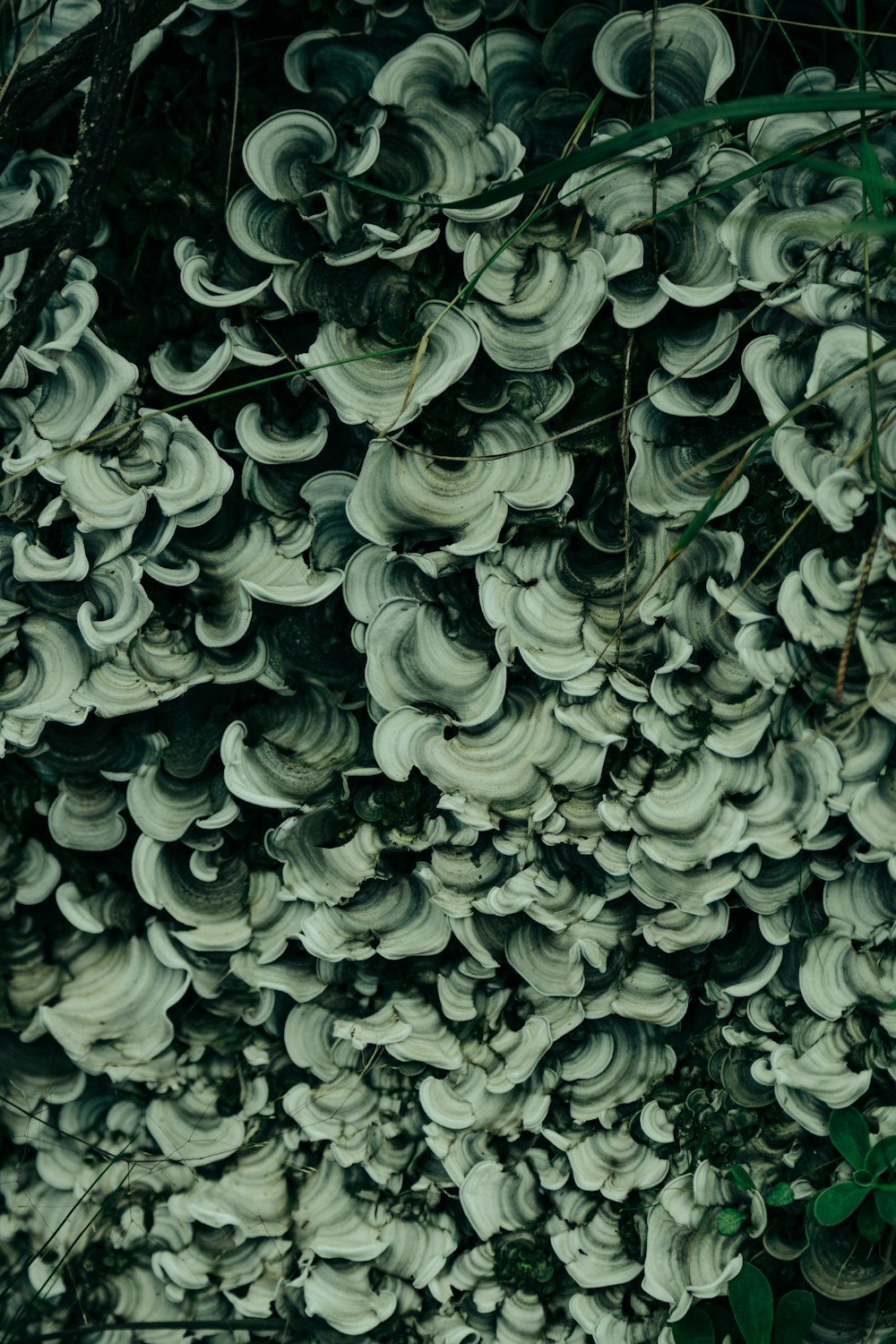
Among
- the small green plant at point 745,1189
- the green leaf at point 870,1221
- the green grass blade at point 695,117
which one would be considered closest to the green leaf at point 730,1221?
the small green plant at point 745,1189

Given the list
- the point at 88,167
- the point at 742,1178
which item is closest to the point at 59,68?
the point at 88,167

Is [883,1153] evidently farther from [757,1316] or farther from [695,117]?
[695,117]

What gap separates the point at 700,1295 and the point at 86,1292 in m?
0.73

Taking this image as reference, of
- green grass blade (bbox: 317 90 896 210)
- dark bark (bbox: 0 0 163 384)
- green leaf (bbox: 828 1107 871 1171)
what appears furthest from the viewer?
green leaf (bbox: 828 1107 871 1171)

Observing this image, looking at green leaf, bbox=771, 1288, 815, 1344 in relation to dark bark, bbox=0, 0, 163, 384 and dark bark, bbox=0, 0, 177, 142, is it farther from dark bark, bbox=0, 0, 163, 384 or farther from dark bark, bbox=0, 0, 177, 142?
dark bark, bbox=0, 0, 177, 142

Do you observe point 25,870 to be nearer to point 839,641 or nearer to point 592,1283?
point 592,1283

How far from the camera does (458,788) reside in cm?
104

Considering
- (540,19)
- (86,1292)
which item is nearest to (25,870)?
(86,1292)

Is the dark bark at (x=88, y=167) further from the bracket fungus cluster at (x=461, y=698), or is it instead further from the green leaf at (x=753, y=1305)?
the green leaf at (x=753, y=1305)

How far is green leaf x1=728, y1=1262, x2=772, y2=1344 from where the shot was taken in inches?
42.6

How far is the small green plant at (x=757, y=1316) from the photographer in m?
1.08

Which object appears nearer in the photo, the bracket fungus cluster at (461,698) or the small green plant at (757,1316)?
the bracket fungus cluster at (461,698)

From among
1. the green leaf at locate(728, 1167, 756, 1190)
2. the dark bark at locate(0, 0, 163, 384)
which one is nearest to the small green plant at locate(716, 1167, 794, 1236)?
the green leaf at locate(728, 1167, 756, 1190)

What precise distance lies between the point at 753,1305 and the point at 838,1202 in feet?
0.48
